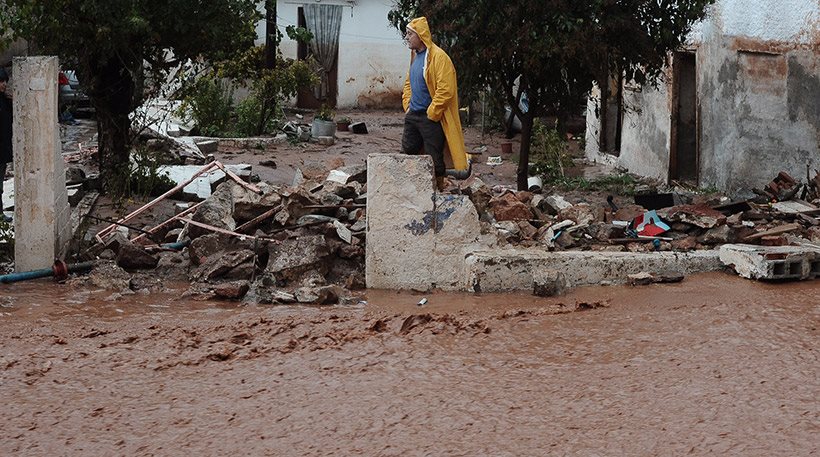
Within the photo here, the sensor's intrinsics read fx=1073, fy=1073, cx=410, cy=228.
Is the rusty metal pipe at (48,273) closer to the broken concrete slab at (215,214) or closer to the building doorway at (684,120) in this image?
the broken concrete slab at (215,214)

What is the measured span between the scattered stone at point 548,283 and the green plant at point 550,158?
7.64 metres

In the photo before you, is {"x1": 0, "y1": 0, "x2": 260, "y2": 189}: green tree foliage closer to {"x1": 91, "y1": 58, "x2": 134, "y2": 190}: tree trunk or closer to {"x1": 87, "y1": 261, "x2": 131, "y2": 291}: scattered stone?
{"x1": 91, "y1": 58, "x2": 134, "y2": 190}: tree trunk

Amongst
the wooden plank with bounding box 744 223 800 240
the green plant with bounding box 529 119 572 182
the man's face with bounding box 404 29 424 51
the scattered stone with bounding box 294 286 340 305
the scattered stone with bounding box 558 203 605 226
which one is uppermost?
the man's face with bounding box 404 29 424 51

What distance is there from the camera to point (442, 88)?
9172mm

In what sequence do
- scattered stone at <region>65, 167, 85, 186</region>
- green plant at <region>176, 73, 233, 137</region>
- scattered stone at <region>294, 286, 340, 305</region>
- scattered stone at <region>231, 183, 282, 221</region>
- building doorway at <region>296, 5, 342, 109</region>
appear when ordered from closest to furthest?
scattered stone at <region>294, 286, 340, 305</region>, scattered stone at <region>231, 183, 282, 221</region>, scattered stone at <region>65, 167, 85, 186</region>, green plant at <region>176, 73, 233, 137</region>, building doorway at <region>296, 5, 342, 109</region>

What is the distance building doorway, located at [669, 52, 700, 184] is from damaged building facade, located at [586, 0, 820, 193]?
0.01 metres

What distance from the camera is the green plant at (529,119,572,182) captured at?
51.8 ft

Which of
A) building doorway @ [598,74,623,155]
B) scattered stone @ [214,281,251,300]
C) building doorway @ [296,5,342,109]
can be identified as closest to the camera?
scattered stone @ [214,281,251,300]

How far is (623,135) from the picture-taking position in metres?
17.0

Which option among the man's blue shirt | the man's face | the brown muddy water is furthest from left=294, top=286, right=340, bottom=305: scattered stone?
the man's face

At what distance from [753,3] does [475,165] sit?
6082mm

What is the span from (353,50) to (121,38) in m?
17.6

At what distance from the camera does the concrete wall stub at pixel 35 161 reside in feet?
27.1

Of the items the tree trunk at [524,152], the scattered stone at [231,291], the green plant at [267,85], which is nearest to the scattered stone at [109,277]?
the scattered stone at [231,291]
